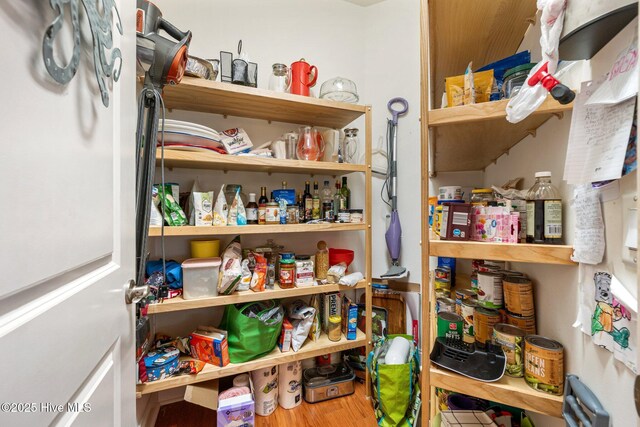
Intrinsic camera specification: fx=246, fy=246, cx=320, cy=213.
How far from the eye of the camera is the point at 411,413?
4.00ft

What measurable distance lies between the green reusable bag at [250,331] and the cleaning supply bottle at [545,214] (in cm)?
112

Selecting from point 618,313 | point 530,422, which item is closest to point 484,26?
point 618,313

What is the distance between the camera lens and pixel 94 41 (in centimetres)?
43

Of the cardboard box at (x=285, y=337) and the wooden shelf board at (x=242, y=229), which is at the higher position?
the wooden shelf board at (x=242, y=229)

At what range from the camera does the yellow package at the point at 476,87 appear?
2.33 feet

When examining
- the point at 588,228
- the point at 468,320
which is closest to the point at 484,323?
the point at 468,320

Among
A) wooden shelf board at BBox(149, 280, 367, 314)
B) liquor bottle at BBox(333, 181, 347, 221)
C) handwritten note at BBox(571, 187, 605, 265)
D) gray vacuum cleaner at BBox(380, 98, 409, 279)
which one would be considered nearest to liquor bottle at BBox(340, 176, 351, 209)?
liquor bottle at BBox(333, 181, 347, 221)

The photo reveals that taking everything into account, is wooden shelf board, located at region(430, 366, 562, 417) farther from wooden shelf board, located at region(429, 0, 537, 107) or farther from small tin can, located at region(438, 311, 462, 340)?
wooden shelf board, located at region(429, 0, 537, 107)

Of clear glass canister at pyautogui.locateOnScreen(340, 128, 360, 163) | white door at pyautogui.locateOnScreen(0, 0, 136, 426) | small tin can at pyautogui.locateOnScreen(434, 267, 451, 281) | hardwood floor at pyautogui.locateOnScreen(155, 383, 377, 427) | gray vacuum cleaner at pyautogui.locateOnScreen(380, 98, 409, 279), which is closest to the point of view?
white door at pyautogui.locateOnScreen(0, 0, 136, 426)

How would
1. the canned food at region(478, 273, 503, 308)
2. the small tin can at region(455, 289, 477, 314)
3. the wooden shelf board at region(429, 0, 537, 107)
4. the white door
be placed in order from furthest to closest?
1. the small tin can at region(455, 289, 477, 314)
2. the canned food at region(478, 273, 503, 308)
3. the wooden shelf board at region(429, 0, 537, 107)
4. the white door

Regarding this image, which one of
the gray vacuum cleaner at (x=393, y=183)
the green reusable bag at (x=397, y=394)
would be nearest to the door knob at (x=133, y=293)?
the green reusable bag at (x=397, y=394)

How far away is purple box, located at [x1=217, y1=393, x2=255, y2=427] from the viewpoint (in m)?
1.12

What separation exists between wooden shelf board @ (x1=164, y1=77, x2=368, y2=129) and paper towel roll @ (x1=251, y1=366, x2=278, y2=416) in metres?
1.44

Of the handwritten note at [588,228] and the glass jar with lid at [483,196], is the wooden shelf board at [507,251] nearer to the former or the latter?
the handwritten note at [588,228]
